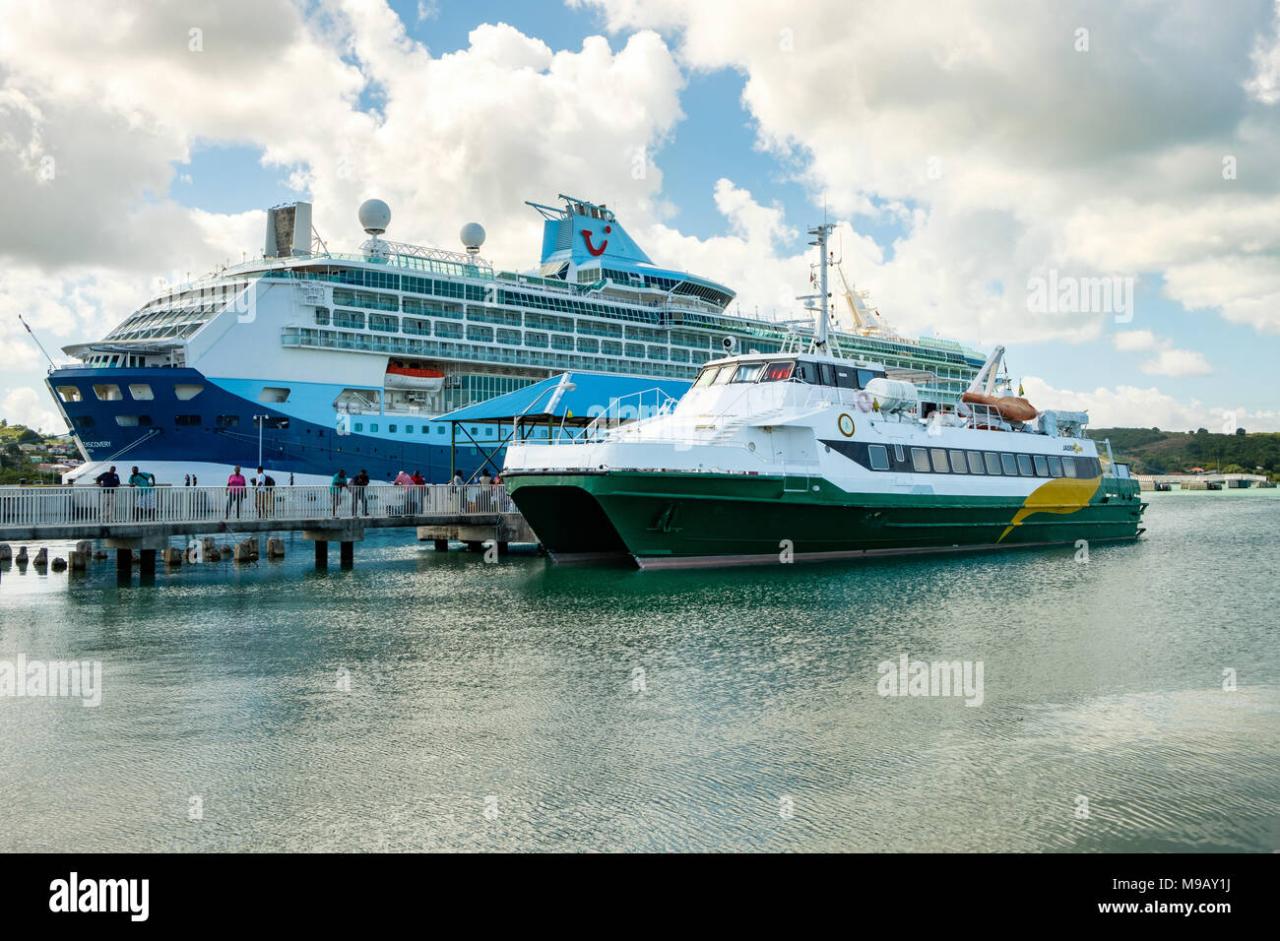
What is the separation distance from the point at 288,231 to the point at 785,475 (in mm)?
34499

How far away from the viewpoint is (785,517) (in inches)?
1075

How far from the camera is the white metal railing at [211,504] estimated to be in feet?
74.9

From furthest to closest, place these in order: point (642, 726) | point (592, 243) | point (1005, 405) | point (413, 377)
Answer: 1. point (592, 243)
2. point (413, 377)
3. point (1005, 405)
4. point (642, 726)

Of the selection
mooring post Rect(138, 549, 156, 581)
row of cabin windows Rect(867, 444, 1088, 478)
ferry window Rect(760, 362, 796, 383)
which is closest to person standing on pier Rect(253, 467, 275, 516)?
mooring post Rect(138, 549, 156, 581)

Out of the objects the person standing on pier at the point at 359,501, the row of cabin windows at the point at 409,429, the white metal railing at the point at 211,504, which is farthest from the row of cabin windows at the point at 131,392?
the person standing on pier at the point at 359,501

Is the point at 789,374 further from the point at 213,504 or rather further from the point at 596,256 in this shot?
the point at 596,256

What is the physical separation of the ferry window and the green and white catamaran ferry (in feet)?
0.14

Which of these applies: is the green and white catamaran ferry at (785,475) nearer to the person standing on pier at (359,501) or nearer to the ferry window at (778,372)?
the ferry window at (778,372)

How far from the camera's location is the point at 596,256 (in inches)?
2509

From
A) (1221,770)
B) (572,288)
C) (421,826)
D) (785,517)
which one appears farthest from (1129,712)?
(572,288)

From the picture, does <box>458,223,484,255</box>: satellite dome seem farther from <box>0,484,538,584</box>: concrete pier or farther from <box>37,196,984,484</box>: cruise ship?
<box>0,484,538,584</box>: concrete pier

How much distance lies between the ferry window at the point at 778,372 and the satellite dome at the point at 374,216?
29.1 meters

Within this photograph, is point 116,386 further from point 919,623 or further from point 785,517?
point 919,623

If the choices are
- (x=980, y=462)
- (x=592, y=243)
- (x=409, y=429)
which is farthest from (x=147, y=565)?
(x=592, y=243)
